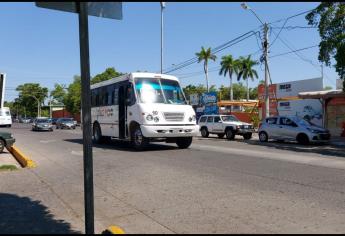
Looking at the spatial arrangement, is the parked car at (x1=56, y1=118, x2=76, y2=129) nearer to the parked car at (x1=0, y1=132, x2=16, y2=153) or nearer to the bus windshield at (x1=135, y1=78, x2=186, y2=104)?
the parked car at (x1=0, y1=132, x2=16, y2=153)

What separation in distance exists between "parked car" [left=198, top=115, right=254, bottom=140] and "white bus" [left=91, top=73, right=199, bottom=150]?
35.1 feet

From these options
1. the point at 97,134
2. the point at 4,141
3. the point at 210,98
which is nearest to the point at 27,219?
the point at 4,141

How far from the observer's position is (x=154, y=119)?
16578 millimetres

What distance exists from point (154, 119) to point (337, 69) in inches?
416

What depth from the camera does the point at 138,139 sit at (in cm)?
1725

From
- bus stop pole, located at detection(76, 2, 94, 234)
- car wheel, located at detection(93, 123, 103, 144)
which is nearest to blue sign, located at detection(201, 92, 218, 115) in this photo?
car wheel, located at detection(93, 123, 103, 144)

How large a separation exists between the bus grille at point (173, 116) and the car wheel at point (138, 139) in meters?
1.16

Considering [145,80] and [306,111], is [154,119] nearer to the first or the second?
[145,80]

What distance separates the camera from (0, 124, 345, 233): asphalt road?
6.27 m

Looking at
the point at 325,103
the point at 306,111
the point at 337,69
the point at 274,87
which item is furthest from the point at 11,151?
the point at 274,87

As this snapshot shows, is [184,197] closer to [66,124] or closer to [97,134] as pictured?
[97,134]

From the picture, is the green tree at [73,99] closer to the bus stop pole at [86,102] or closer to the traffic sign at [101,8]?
the traffic sign at [101,8]

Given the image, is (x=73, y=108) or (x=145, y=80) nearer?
(x=145, y=80)

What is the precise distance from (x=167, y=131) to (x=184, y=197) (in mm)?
8641
